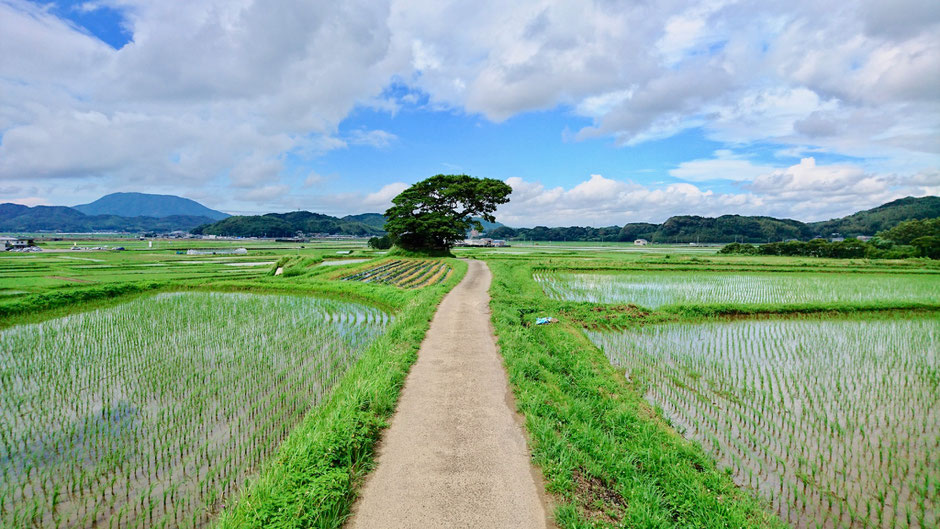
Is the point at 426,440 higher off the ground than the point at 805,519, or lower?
higher

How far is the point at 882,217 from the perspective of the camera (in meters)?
111

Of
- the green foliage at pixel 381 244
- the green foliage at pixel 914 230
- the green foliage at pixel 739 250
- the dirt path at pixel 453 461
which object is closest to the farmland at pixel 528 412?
the dirt path at pixel 453 461

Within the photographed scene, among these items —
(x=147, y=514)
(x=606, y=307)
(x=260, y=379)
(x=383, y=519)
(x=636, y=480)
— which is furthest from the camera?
(x=606, y=307)

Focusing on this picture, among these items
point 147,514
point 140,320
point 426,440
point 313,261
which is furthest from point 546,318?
point 313,261

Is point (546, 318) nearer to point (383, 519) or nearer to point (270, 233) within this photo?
point (383, 519)

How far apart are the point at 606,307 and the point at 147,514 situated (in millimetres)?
12821

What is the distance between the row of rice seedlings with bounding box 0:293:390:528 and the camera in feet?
13.4

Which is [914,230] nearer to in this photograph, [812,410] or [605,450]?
[812,410]

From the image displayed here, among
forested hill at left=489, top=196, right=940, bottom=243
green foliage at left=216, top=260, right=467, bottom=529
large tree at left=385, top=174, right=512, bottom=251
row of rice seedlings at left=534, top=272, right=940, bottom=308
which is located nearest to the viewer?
green foliage at left=216, top=260, right=467, bottom=529

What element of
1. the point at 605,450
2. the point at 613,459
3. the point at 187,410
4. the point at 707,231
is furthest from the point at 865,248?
the point at 707,231

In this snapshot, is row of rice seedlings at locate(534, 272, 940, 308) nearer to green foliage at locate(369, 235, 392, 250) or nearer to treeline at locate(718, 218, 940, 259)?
treeline at locate(718, 218, 940, 259)

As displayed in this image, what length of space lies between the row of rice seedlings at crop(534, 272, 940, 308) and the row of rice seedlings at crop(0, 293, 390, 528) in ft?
37.0

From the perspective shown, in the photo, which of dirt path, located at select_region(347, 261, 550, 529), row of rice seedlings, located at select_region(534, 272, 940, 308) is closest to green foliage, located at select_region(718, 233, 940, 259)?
row of rice seedlings, located at select_region(534, 272, 940, 308)

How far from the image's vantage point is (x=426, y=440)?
4.84 metres
